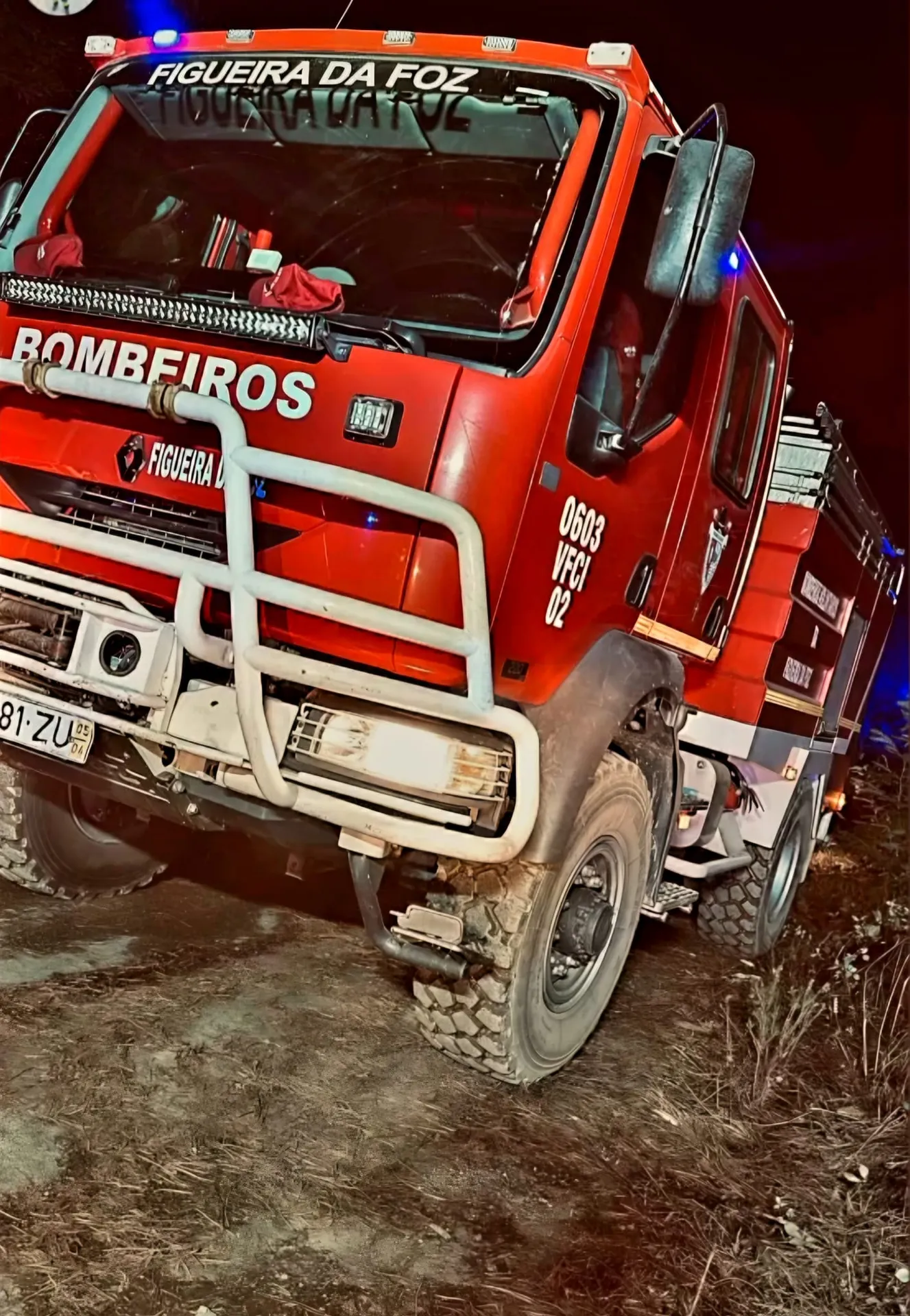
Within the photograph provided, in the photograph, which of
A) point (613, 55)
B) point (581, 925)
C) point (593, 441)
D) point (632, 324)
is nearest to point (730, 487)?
point (632, 324)

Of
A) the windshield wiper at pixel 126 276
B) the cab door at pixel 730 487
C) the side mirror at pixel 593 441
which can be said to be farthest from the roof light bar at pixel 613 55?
the windshield wiper at pixel 126 276

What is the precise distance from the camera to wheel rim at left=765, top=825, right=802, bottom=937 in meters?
5.33

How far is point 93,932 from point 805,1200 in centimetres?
244

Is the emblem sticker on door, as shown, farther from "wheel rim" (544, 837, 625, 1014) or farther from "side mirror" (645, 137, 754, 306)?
"side mirror" (645, 137, 754, 306)

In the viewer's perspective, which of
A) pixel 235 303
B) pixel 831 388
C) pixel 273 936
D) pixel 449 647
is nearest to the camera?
pixel 449 647

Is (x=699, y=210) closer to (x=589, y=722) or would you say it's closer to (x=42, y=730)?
(x=589, y=722)

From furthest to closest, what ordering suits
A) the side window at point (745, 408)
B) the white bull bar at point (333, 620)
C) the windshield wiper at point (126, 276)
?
1. the side window at point (745, 408)
2. the windshield wiper at point (126, 276)
3. the white bull bar at point (333, 620)

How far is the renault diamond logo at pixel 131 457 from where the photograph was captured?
276cm

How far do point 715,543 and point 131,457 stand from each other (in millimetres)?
2175

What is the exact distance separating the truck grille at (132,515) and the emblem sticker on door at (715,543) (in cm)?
182

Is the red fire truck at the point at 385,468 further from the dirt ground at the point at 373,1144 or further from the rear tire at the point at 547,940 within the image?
the dirt ground at the point at 373,1144

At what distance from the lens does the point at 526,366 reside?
2.53 m

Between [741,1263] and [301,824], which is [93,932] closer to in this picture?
[301,824]

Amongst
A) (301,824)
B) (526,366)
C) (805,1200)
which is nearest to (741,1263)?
(805,1200)
